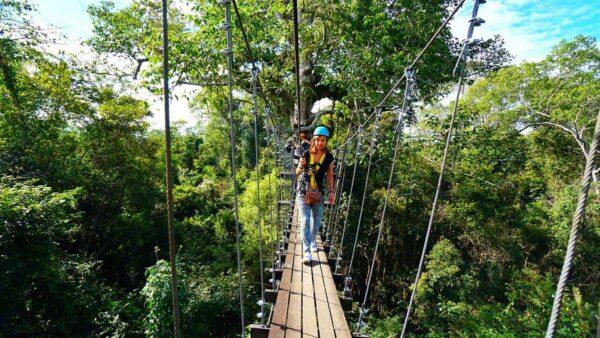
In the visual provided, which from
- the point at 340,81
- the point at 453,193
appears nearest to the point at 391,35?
the point at 340,81

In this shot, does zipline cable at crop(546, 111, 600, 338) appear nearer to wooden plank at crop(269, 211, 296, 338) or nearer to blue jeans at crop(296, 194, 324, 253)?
wooden plank at crop(269, 211, 296, 338)

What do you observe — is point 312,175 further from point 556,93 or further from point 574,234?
point 556,93

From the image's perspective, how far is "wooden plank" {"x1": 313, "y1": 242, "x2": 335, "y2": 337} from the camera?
4.35 feet

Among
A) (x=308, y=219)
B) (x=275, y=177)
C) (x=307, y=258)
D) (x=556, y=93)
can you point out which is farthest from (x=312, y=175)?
(x=556, y=93)

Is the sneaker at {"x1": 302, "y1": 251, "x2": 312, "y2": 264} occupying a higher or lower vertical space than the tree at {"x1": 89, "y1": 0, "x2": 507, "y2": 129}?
lower

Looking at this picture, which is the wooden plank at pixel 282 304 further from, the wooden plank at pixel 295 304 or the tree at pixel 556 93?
the tree at pixel 556 93

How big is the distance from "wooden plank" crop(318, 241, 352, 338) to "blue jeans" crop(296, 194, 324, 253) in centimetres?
18

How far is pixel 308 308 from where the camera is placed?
1.49m

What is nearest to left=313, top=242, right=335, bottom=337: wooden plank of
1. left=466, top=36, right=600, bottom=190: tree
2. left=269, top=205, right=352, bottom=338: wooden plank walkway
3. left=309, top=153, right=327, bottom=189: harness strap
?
left=269, top=205, right=352, bottom=338: wooden plank walkway

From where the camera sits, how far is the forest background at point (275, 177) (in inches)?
153

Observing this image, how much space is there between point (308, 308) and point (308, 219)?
0.63 metres

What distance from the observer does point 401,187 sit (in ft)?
21.2

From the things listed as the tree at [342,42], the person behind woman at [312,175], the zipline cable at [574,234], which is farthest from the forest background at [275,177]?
the zipline cable at [574,234]

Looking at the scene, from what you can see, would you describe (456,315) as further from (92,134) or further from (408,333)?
(92,134)
